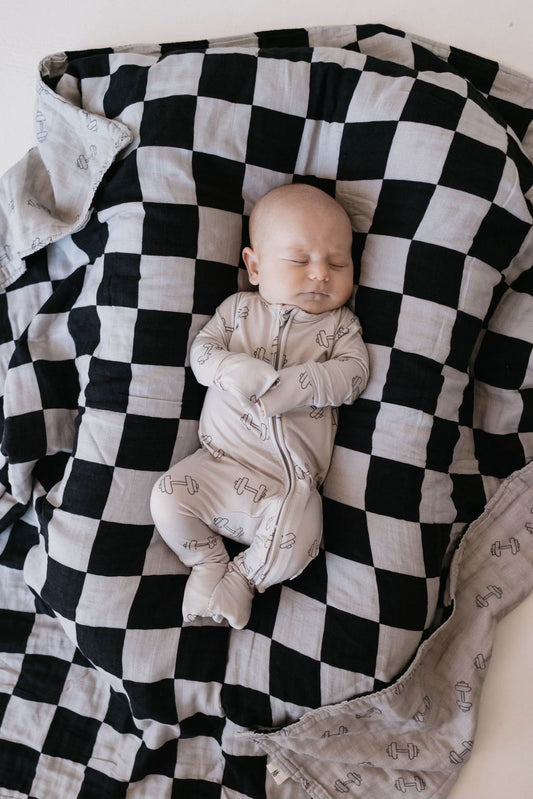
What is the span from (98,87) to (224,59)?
0.29m

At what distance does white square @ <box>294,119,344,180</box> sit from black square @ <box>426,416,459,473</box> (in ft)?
1.85

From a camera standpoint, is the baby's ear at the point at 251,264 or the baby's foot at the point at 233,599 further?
the baby's ear at the point at 251,264

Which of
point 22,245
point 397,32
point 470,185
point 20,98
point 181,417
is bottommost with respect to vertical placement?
point 181,417

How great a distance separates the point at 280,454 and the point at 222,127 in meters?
0.67

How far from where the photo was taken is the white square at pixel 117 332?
125 centimetres

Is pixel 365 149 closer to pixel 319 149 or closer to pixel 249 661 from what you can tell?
pixel 319 149

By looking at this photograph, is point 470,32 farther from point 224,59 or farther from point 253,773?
point 253,773

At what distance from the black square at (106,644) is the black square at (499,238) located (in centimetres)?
100

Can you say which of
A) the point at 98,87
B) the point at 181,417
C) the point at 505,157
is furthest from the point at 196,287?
the point at 505,157

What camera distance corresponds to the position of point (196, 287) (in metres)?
1.27

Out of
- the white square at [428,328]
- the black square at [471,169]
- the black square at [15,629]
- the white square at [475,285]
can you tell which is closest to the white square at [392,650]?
the white square at [428,328]

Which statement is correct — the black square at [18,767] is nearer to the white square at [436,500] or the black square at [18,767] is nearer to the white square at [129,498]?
the white square at [129,498]

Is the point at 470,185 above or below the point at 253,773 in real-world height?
above

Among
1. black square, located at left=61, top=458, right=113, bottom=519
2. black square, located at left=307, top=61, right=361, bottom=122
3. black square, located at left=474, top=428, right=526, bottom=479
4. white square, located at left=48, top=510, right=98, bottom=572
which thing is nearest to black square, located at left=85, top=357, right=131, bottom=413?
black square, located at left=61, top=458, right=113, bottom=519
